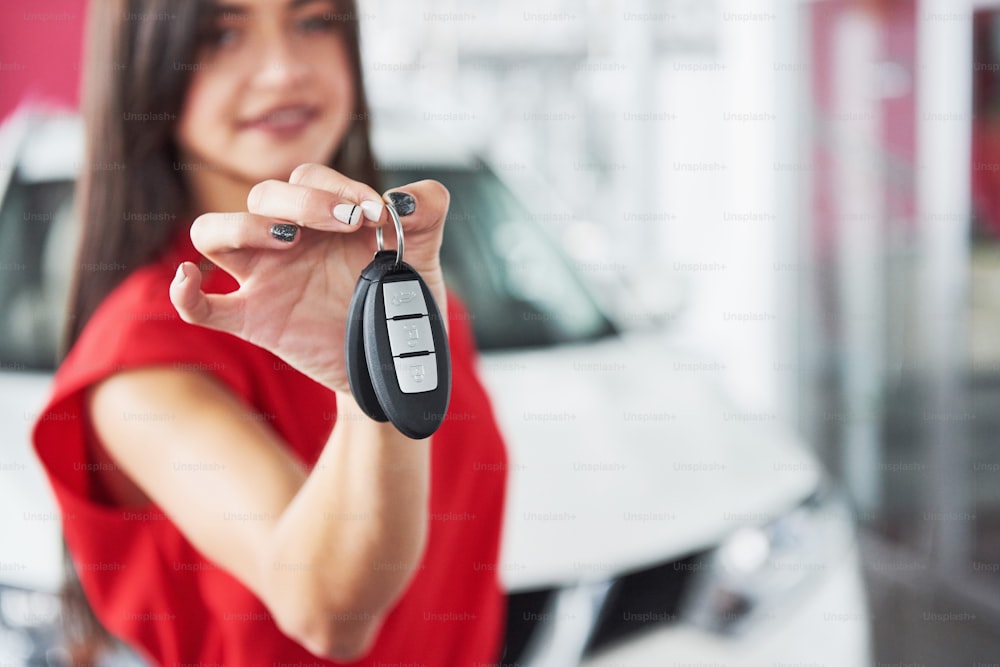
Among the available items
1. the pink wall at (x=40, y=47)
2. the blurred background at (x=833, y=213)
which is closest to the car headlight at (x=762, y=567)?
the blurred background at (x=833, y=213)

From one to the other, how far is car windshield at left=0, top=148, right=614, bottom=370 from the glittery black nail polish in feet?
0.08

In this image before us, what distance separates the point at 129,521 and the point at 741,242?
2.85 meters

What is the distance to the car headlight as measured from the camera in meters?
1.09

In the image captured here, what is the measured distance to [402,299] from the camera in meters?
0.58

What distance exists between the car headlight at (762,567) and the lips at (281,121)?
64 cm

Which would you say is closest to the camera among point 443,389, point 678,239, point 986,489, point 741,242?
point 443,389

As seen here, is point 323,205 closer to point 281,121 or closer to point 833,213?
point 281,121

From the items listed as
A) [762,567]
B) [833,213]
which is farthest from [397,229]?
[833,213]

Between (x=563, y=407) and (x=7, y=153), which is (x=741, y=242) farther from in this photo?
(x=7, y=153)

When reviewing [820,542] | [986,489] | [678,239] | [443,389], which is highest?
[443,389]

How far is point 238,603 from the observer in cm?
75

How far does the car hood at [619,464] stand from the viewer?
103 cm

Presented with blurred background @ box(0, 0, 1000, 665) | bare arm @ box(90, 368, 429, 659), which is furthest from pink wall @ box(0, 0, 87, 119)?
blurred background @ box(0, 0, 1000, 665)

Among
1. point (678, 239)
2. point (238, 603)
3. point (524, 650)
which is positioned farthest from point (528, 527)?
point (678, 239)
